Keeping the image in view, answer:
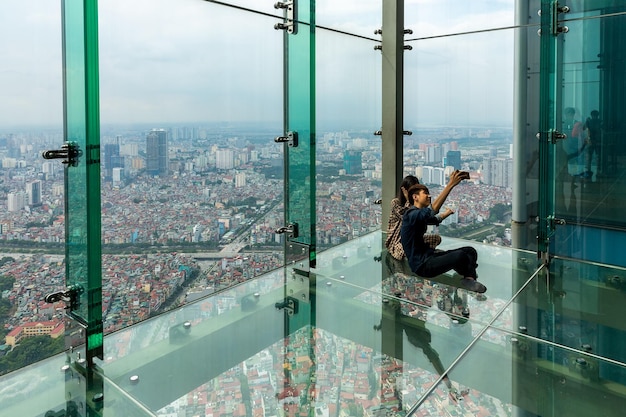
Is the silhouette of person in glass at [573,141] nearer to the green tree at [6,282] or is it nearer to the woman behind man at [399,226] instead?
the woman behind man at [399,226]

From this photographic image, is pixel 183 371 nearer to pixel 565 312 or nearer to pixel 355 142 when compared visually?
pixel 565 312

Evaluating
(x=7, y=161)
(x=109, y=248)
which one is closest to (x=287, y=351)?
(x=109, y=248)

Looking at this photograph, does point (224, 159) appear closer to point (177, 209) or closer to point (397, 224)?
point (177, 209)

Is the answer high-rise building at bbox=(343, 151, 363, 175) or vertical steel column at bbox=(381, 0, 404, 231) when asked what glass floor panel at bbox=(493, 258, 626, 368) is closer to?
vertical steel column at bbox=(381, 0, 404, 231)

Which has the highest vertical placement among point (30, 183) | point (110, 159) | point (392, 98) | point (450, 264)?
point (392, 98)

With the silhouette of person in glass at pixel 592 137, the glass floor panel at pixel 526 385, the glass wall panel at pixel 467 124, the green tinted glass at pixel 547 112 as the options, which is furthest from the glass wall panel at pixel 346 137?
the glass floor panel at pixel 526 385

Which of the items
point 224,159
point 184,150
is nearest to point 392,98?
point 224,159
